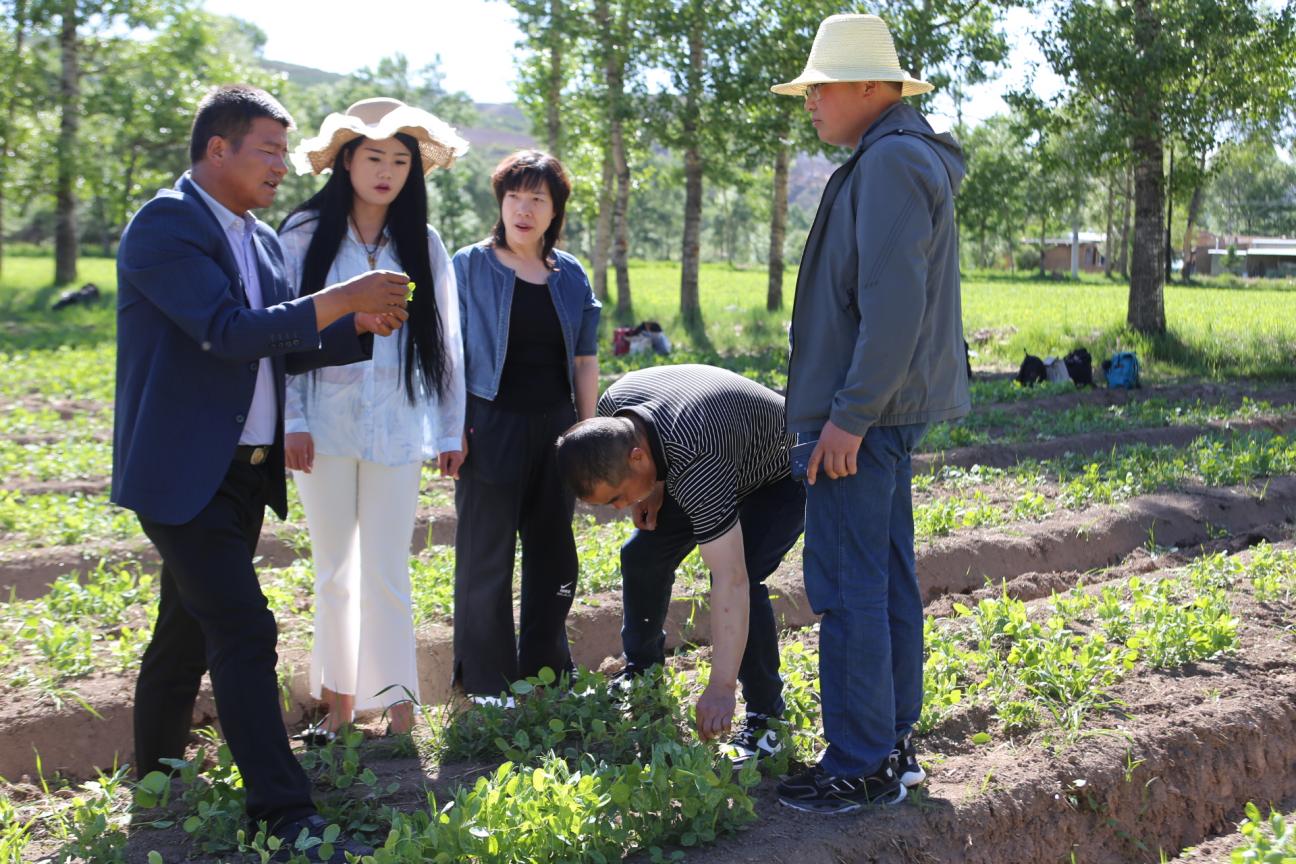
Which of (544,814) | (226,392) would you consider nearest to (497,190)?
(226,392)

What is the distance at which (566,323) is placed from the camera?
14.3ft

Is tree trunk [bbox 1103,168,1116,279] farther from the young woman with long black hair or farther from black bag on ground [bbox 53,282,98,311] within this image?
the young woman with long black hair

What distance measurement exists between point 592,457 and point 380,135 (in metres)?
1.39

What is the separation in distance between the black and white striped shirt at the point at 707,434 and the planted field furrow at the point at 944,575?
1754 millimetres

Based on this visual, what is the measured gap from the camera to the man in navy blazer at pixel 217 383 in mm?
3051

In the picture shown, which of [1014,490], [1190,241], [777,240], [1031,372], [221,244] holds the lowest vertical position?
[1014,490]

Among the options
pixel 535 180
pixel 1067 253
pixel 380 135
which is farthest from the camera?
pixel 1067 253

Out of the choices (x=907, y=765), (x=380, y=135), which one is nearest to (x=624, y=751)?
(x=907, y=765)

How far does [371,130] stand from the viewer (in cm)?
387

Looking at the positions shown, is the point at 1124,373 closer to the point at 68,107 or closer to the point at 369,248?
the point at 369,248

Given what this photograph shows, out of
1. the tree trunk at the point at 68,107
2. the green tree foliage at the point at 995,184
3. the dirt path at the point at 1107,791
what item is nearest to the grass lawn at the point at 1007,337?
the green tree foliage at the point at 995,184

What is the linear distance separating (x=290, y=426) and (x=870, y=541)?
186 centimetres

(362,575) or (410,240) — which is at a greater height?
(410,240)

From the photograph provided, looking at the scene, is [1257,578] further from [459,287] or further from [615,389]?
[459,287]
